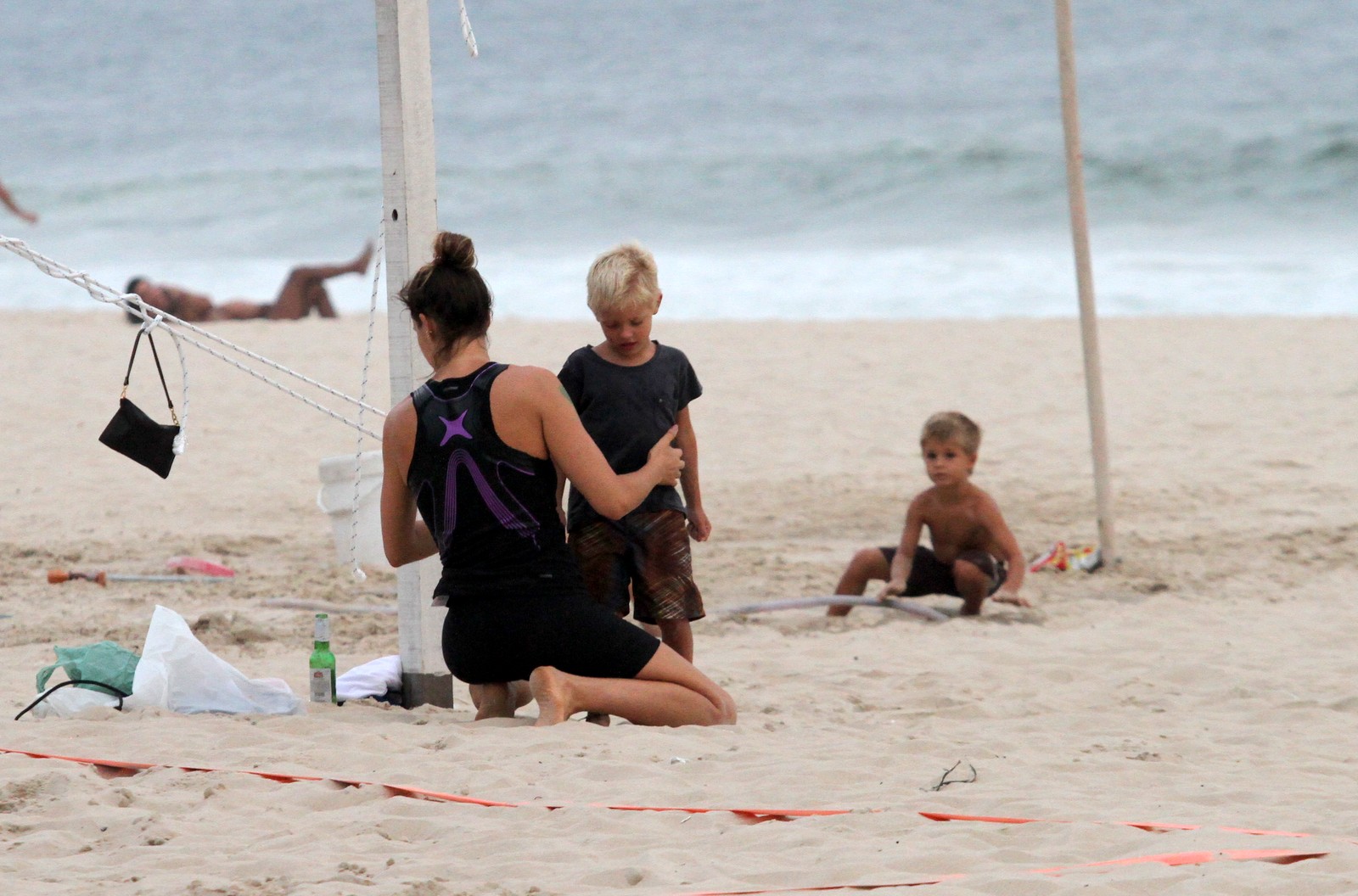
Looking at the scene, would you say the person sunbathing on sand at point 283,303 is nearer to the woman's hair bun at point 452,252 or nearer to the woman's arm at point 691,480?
the woman's arm at point 691,480

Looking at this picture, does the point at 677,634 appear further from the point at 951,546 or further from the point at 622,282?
the point at 951,546

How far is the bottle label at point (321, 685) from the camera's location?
4207 mm

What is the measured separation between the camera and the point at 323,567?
21.6ft

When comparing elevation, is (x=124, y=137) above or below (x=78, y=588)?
above

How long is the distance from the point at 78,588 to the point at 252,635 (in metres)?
1.20

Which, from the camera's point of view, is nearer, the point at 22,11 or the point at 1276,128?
the point at 1276,128

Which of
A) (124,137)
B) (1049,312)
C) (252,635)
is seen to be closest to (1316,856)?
(252,635)

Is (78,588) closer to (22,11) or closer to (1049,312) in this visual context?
(1049,312)

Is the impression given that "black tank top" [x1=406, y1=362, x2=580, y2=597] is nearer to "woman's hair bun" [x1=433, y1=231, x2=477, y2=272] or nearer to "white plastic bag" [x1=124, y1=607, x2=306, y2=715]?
"woman's hair bun" [x1=433, y1=231, x2=477, y2=272]

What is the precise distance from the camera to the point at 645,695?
12.6 feet

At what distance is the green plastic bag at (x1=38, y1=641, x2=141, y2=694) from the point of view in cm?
408

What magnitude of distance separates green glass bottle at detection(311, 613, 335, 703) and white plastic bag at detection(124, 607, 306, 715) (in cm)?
11

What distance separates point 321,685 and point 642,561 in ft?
3.21

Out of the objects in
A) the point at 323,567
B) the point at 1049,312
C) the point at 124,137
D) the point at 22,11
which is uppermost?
the point at 22,11
